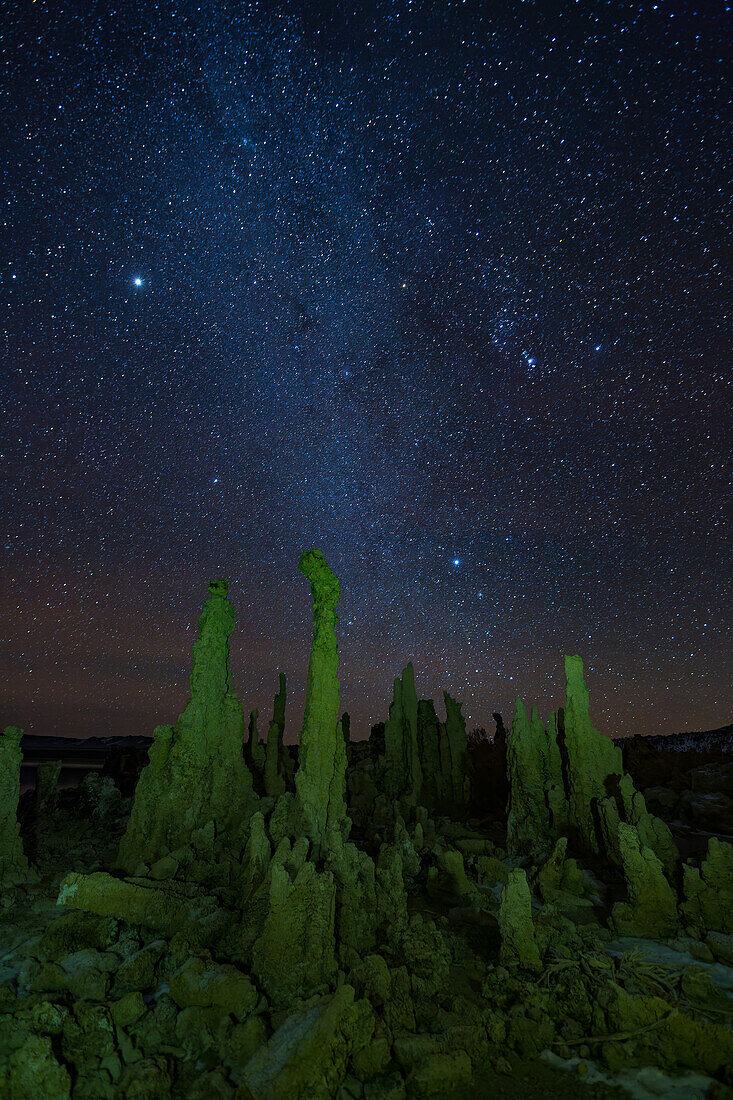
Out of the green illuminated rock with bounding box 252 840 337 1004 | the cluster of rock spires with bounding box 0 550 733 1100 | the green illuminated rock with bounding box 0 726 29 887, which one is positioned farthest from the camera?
the green illuminated rock with bounding box 0 726 29 887

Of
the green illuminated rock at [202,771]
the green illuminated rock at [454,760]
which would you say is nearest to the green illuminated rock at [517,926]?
the green illuminated rock at [202,771]

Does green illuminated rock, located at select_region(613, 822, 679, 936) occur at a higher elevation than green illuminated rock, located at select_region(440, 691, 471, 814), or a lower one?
lower

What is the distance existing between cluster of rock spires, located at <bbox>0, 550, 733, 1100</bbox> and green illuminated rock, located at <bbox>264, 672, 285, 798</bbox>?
7.08m

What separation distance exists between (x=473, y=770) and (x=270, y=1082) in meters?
33.4

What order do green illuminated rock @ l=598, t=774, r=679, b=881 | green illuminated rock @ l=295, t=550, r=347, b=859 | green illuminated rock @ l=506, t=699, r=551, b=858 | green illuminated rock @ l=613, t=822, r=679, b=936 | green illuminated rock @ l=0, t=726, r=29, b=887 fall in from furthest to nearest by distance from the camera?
green illuminated rock @ l=506, t=699, r=551, b=858 < green illuminated rock @ l=598, t=774, r=679, b=881 < green illuminated rock @ l=0, t=726, r=29, b=887 < green illuminated rock @ l=295, t=550, r=347, b=859 < green illuminated rock @ l=613, t=822, r=679, b=936

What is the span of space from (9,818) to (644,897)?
19.9 m

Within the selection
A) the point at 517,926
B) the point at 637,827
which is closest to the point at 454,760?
the point at 637,827

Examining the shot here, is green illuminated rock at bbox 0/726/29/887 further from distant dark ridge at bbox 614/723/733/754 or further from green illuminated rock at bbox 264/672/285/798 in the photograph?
distant dark ridge at bbox 614/723/733/754

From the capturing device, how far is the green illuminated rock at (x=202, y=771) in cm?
1736

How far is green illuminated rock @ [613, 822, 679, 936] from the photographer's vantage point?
14.6m

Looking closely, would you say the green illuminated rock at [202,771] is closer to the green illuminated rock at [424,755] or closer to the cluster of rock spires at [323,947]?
the cluster of rock spires at [323,947]

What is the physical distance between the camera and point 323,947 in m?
11.9

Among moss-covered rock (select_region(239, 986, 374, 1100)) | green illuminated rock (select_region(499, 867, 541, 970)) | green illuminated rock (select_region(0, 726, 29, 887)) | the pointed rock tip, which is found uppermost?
the pointed rock tip

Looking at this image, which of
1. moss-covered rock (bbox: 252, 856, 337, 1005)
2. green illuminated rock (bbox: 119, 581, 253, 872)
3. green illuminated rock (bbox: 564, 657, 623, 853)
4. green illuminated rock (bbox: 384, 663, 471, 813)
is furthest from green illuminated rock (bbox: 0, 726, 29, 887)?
green illuminated rock (bbox: 564, 657, 623, 853)
